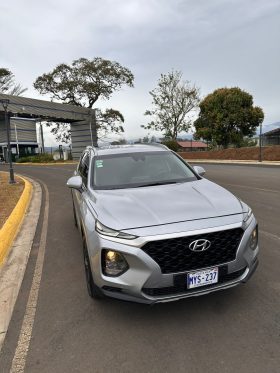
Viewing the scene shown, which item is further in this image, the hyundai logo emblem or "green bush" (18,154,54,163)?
"green bush" (18,154,54,163)

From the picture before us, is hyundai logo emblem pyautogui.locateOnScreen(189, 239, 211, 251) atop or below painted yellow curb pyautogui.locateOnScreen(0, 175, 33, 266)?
atop

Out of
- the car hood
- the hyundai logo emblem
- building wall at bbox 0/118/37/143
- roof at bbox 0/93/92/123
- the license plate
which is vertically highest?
roof at bbox 0/93/92/123

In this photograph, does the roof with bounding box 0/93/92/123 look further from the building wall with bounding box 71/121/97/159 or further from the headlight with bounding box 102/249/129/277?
the headlight with bounding box 102/249/129/277

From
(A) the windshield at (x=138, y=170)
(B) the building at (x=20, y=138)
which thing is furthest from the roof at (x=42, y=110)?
(A) the windshield at (x=138, y=170)

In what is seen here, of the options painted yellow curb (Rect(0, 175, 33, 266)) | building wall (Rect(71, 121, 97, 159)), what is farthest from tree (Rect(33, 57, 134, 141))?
painted yellow curb (Rect(0, 175, 33, 266))

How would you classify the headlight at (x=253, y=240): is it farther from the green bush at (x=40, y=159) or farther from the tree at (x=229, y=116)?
the green bush at (x=40, y=159)

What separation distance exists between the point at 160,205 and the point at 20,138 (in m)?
52.3

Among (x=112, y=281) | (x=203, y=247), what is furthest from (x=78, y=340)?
(x=203, y=247)

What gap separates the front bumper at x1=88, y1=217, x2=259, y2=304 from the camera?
318cm

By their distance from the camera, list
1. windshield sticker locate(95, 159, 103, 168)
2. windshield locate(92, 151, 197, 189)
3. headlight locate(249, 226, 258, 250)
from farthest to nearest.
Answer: windshield sticker locate(95, 159, 103, 168)
windshield locate(92, 151, 197, 189)
headlight locate(249, 226, 258, 250)

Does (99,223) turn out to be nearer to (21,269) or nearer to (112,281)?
(112,281)

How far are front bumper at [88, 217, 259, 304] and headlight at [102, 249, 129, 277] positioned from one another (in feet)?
0.13

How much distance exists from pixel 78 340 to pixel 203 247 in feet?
4.80

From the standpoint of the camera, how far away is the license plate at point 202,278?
326cm
